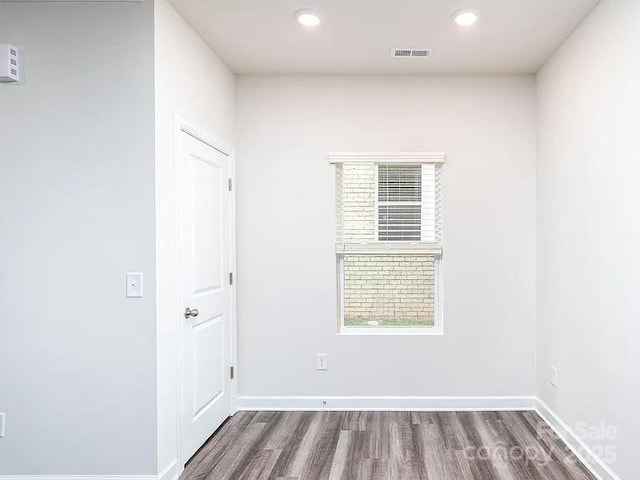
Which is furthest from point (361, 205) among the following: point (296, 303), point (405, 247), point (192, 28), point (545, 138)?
point (192, 28)

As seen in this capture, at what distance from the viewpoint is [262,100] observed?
363 cm

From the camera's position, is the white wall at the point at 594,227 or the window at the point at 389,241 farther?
the window at the point at 389,241

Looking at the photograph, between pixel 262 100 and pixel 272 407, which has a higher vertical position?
pixel 262 100

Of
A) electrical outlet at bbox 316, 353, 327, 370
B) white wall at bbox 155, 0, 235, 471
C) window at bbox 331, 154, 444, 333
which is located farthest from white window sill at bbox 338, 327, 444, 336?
white wall at bbox 155, 0, 235, 471

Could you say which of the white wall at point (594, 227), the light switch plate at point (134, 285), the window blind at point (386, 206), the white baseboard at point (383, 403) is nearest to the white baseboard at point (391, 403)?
the white baseboard at point (383, 403)

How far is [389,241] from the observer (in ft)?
12.0

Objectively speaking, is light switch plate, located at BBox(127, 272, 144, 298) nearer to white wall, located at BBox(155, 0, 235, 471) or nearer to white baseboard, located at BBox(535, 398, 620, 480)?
white wall, located at BBox(155, 0, 235, 471)

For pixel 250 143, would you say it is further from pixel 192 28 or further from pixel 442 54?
pixel 442 54

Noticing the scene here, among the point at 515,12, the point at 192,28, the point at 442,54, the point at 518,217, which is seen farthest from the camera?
the point at 518,217

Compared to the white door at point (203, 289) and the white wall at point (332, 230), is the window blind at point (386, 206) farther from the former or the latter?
the white door at point (203, 289)

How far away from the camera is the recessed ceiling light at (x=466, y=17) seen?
2578mm

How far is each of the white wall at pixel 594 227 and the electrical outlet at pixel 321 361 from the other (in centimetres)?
169

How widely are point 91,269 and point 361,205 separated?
2092 millimetres

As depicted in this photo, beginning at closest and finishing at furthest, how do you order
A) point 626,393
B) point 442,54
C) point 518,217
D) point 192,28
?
point 626,393
point 192,28
point 442,54
point 518,217
